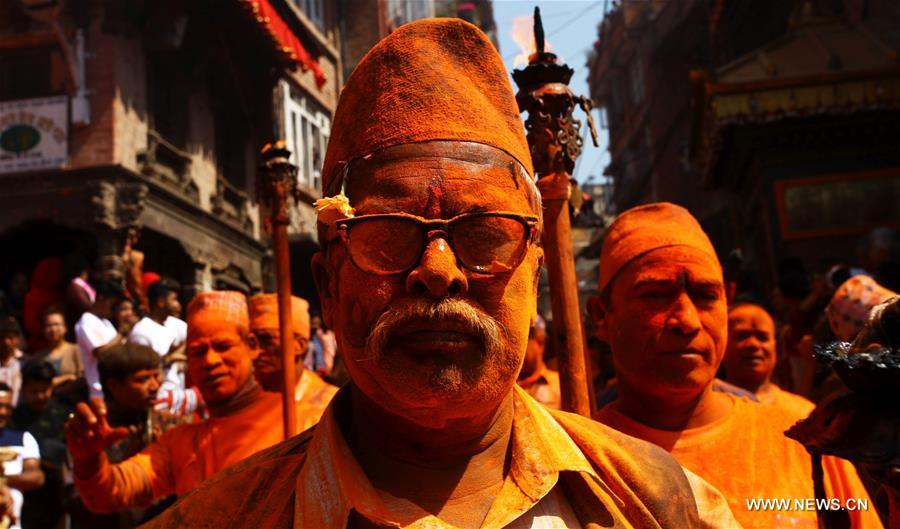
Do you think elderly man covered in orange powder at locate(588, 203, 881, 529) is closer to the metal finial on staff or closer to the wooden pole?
the wooden pole

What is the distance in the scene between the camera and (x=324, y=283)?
2535 millimetres

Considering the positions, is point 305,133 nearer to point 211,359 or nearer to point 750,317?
point 211,359

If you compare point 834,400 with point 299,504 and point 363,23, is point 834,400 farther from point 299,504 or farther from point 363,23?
point 363,23

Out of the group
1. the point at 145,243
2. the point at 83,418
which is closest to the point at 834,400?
the point at 83,418

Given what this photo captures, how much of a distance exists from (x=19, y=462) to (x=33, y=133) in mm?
9727

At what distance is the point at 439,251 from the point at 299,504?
666 millimetres

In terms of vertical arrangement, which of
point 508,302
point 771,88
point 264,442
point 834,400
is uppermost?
point 771,88

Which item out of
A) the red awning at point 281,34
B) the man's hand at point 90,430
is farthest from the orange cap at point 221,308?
the red awning at point 281,34

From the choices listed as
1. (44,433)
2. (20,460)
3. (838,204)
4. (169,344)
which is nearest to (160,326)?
(169,344)

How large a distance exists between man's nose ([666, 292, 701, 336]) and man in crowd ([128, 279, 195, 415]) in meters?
4.49

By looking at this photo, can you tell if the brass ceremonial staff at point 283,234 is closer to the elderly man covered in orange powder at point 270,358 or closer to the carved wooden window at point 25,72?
the elderly man covered in orange powder at point 270,358

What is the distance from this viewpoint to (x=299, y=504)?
2.14m

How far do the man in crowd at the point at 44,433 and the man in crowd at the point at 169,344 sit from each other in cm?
79

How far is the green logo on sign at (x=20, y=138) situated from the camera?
1430cm
